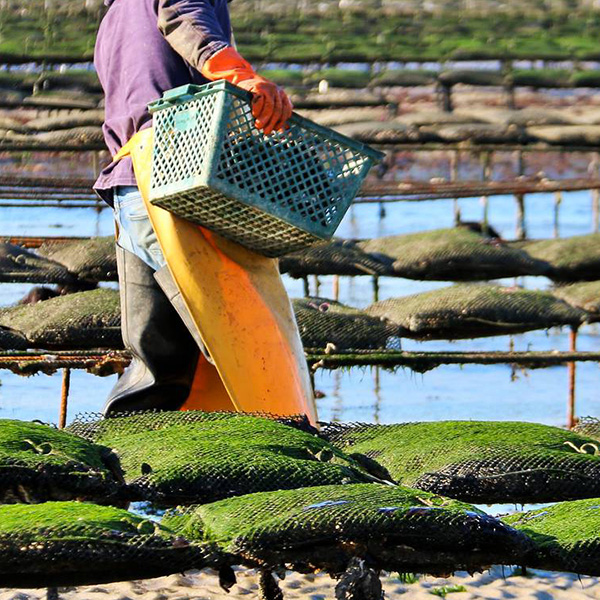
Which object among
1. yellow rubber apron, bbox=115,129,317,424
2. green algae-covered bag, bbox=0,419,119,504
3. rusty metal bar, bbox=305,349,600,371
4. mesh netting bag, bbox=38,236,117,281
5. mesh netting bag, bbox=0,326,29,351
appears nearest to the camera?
green algae-covered bag, bbox=0,419,119,504

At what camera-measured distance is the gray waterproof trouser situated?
4.82 m

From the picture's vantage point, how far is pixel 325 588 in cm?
538

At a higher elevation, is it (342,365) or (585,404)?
(342,365)

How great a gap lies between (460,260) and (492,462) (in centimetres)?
614

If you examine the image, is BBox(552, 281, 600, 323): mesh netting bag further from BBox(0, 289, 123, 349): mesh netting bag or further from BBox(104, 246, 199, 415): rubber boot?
BBox(104, 246, 199, 415): rubber boot

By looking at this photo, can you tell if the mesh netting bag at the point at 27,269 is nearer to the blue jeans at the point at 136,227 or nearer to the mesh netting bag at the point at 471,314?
the mesh netting bag at the point at 471,314

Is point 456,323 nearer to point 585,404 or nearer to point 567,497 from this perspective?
point 585,404

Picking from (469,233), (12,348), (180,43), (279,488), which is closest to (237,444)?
(279,488)

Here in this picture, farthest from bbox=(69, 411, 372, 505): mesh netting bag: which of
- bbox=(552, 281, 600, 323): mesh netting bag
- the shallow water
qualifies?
bbox=(552, 281, 600, 323): mesh netting bag

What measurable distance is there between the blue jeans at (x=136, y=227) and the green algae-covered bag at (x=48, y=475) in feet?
3.38

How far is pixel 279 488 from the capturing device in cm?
372

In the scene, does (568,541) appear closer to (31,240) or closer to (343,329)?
(343,329)

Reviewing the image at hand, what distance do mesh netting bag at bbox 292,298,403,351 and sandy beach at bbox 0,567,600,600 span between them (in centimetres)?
202

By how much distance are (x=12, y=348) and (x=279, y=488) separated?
13.0ft
